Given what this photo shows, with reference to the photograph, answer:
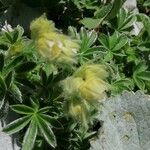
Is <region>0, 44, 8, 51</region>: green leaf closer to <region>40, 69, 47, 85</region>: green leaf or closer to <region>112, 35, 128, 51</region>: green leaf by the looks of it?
<region>40, 69, 47, 85</region>: green leaf

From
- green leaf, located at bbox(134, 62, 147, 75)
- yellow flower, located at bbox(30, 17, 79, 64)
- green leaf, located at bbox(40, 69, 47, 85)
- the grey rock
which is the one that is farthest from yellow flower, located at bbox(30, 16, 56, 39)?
green leaf, located at bbox(134, 62, 147, 75)

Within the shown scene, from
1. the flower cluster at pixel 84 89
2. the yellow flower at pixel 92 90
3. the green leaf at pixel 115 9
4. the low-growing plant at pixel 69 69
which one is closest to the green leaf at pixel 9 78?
the low-growing plant at pixel 69 69

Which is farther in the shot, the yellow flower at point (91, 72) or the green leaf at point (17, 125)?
the green leaf at point (17, 125)

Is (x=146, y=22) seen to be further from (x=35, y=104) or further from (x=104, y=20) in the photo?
(x=35, y=104)

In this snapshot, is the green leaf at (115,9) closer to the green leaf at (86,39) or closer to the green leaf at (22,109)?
the green leaf at (86,39)

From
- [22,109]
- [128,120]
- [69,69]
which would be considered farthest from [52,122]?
[128,120]

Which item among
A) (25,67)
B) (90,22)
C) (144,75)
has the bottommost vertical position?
(144,75)

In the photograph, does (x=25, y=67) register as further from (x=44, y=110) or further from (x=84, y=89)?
(x=84, y=89)
